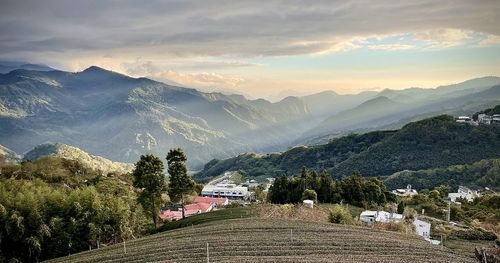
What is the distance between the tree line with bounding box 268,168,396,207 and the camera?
6544 cm

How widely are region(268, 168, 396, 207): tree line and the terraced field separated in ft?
103

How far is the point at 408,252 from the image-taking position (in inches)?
1070

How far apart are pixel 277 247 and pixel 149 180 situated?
2196 centimetres

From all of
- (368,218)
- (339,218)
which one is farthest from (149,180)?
(368,218)

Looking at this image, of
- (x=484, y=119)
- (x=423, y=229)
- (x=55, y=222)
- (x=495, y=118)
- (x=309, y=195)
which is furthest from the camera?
(x=484, y=119)

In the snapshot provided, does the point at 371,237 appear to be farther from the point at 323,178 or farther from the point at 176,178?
the point at 323,178

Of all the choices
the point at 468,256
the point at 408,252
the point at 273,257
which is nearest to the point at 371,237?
the point at 408,252

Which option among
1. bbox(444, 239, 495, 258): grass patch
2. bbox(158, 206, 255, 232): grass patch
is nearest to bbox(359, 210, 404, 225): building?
bbox(444, 239, 495, 258): grass patch

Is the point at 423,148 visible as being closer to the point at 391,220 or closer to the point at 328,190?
the point at 328,190

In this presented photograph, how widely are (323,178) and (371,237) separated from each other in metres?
36.7

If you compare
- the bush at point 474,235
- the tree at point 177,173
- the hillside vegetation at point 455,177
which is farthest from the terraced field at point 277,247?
the hillside vegetation at point 455,177

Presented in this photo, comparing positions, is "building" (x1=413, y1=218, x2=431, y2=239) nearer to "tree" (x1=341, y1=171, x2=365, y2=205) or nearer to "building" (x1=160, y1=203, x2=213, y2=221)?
"tree" (x1=341, y1=171, x2=365, y2=205)

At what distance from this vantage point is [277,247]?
26828mm

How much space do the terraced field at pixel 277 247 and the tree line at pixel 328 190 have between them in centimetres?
3151
